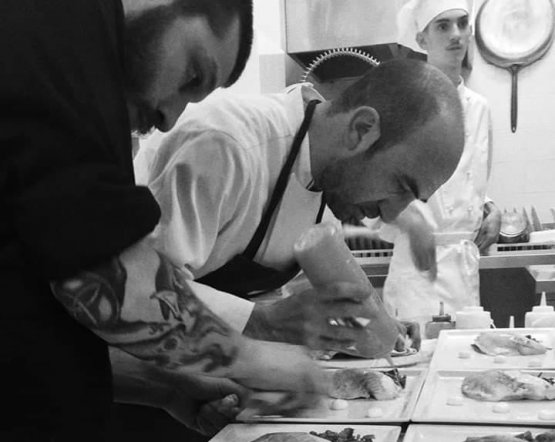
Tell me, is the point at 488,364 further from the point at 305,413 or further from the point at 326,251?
the point at 326,251

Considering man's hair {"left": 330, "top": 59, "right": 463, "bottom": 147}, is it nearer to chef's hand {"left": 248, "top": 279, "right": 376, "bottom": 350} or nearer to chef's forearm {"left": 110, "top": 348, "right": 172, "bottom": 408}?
chef's hand {"left": 248, "top": 279, "right": 376, "bottom": 350}

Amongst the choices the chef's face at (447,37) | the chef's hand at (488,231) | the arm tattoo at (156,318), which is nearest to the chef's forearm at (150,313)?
the arm tattoo at (156,318)

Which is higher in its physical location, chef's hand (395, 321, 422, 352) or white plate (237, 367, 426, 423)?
white plate (237, 367, 426, 423)

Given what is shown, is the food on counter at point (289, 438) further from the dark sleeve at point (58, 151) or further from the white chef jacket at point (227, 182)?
the dark sleeve at point (58, 151)

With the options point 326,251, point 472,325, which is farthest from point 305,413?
point 472,325

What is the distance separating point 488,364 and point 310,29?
1.33 meters

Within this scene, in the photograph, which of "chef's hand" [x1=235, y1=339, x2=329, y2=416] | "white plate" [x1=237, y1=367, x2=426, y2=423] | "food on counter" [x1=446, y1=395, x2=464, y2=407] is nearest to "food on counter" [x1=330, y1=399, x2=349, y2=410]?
"white plate" [x1=237, y1=367, x2=426, y2=423]

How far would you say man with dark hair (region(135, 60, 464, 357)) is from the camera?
137 cm

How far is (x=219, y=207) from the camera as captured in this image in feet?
4.73

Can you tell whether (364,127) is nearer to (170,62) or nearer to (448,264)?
(170,62)

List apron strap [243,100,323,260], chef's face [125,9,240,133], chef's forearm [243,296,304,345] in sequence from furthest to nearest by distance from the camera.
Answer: apron strap [243,100,323,260] → chef's forearm [243,296,304,345] → chef's face [125,9,240,133]

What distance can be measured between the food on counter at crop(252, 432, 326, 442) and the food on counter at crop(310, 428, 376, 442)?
32mm

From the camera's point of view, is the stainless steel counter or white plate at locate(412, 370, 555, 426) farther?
the stainless steel counter


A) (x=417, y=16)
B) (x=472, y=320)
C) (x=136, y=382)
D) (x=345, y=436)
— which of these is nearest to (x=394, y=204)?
(x=345, y=436)
